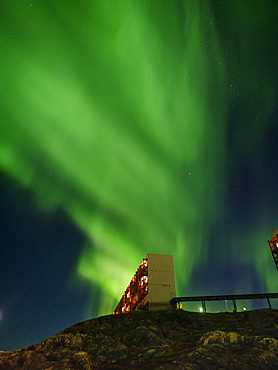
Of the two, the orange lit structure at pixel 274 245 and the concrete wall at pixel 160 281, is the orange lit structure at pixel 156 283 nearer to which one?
the concrete wall at pixel 160 281

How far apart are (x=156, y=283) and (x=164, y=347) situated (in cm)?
4453

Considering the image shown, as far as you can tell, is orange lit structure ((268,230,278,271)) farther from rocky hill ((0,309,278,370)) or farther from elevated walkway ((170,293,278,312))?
rocky hill ((0,309,278,370))

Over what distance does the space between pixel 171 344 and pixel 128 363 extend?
637 centimetres

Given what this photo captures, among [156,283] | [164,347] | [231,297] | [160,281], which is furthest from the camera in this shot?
[160,281]

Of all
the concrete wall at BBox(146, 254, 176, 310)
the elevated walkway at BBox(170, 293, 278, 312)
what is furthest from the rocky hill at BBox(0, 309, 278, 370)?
the concrete wall at BBox(146, 254, 176, 310)

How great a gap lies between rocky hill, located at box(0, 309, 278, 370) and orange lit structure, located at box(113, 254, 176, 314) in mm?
28207

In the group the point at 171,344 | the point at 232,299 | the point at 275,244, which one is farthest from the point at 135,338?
the point at 275,244

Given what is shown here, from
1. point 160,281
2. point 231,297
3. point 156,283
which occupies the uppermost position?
point 160,281

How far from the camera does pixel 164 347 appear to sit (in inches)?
1059

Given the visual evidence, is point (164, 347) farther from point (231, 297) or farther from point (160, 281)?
point (160, 281)

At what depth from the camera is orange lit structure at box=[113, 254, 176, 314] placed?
67075 millimetres

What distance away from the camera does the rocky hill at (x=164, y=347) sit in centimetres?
2109

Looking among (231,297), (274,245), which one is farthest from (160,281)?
(274,245)

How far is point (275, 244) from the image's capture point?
2763 inches
